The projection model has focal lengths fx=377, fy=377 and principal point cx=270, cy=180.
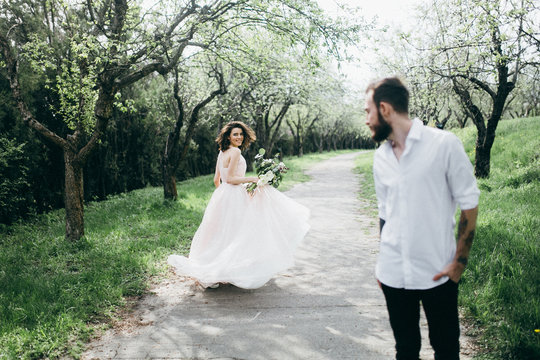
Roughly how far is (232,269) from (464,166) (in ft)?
12.0

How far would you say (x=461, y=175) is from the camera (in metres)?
2.11

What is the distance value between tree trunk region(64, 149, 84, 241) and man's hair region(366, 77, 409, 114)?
23.9 ft

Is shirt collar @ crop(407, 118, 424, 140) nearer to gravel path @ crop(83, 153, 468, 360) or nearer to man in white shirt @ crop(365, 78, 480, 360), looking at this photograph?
man in white shirt @ crop(365, 78, 480, 360)

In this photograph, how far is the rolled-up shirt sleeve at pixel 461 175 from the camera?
210cm

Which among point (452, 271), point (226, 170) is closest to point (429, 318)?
point (452, 271)

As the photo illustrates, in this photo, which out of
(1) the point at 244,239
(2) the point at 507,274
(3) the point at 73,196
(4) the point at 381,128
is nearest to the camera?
(4) the point at 381,128

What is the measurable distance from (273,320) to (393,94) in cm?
312

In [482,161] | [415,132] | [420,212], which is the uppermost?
[415,132]

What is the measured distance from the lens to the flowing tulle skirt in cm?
516

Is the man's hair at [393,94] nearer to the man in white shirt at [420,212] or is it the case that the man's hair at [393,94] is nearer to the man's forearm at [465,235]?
the man in white shirt at [420,212]

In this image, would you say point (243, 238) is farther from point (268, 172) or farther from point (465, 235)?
point (465, 235)

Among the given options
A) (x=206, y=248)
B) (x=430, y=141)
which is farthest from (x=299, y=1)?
(x=430, y=141)

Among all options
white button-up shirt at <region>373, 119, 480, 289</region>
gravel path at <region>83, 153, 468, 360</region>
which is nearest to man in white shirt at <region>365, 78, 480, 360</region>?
white button-up shirt at <region>373, 119, 480, 289</region>

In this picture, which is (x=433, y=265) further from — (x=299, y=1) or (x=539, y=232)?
(x=299, y=1)
